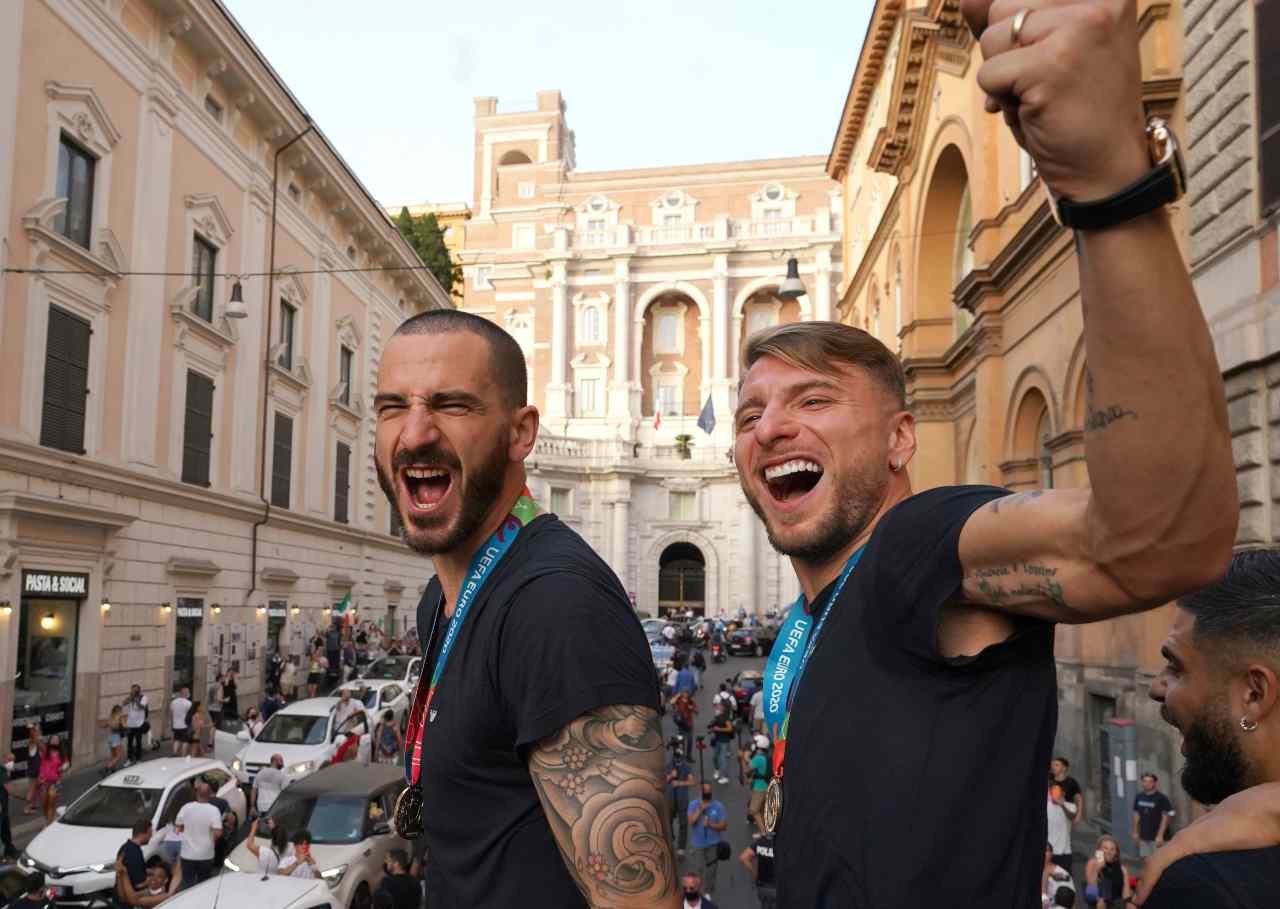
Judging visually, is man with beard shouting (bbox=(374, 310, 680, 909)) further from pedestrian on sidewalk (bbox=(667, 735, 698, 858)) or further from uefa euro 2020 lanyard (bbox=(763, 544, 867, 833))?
pedestrian on sidewalk (bbox=(667, 735, 698, 858))

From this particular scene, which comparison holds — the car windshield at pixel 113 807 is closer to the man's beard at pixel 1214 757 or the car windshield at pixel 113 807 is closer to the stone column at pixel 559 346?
the man's beard at pixel 1214 757

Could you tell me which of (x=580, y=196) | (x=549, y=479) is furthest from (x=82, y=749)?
(x=580, y=196)

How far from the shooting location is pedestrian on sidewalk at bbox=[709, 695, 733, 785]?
20.2m

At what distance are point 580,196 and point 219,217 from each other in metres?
47.2

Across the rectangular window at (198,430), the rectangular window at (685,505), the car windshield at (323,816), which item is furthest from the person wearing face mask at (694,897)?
the rectangular window at (685,505)

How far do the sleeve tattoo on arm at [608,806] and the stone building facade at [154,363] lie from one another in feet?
58.1

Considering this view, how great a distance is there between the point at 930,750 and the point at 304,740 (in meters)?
17.0

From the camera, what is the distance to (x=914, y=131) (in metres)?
24.5

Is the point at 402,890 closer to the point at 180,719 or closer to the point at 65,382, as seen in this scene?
the point at 180,719

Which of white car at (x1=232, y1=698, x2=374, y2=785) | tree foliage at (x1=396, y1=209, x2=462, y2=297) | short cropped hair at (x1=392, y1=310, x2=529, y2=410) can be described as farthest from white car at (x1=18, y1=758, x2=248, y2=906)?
tree foliage at (x1=396, y1=209, x2=462, y2=297)

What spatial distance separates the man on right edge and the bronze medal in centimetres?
97

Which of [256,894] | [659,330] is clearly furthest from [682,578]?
[256,894]

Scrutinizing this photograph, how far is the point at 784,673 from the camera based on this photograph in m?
2.70

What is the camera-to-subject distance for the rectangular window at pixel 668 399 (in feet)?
219
